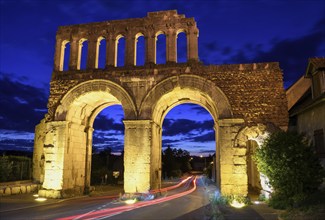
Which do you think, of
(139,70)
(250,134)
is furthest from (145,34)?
(250,134)

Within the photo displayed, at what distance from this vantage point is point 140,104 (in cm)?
1432

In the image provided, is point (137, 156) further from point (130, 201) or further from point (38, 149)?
point (38, 149)

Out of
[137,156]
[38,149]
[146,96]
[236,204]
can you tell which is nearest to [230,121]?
[236,204]

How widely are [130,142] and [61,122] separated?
12.7ft

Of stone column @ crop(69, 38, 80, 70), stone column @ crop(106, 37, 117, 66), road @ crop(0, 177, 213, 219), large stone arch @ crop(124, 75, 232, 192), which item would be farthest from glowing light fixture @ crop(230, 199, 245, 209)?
stone column @ crop(69, 38, 80, 70)

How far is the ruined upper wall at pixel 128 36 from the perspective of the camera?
1480cm

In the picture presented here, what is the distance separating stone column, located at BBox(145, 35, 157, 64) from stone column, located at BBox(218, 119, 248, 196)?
4.59 meters

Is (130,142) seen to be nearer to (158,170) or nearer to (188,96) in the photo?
(158,170)

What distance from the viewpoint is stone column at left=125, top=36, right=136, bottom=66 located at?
15.0 metres

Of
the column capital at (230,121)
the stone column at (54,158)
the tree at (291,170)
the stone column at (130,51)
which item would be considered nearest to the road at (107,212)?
the stone column at (54,158)

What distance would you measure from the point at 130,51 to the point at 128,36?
2.64 ft

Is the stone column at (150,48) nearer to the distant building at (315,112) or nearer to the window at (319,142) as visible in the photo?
the distant building at (315,112)

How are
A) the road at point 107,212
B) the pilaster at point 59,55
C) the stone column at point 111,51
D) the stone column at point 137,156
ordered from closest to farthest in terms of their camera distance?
the road at point 107,212 → the stone column at point 137,156 → the stone column at point 111,51 → the pilaster at point 59,55

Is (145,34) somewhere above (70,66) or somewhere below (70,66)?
above
